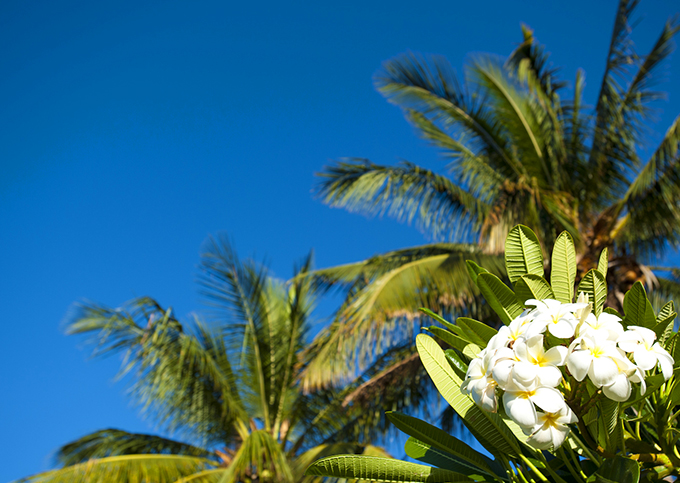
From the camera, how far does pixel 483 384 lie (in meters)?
1.04

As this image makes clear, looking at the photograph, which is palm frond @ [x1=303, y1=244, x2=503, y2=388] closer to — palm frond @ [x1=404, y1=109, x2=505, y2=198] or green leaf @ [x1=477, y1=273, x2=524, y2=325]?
palm frond @ [x1=404, y1=109, x2=505, y2=198]

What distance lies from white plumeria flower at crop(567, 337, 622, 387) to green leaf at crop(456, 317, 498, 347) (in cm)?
21

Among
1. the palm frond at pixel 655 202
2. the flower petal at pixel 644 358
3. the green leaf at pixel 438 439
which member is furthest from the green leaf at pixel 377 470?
the palm frond at pixel 655 202

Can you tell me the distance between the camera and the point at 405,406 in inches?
288

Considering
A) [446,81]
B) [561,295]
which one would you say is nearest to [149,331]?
[446,81]

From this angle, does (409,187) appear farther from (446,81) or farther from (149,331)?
(149,331)

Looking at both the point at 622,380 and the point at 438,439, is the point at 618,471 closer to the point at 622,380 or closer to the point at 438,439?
the point at 622,380

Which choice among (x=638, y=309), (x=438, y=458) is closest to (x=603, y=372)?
(x=638, y=309)

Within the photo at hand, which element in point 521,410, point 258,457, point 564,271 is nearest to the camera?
point 521,410

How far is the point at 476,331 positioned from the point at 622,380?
1.04ft

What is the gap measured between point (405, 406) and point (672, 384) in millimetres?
6364

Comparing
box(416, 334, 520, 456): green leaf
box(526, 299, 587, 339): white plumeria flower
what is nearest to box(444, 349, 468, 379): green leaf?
A: box(416, 334, 520, 456): green leaf

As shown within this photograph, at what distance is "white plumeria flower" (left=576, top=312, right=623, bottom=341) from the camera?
1.06m

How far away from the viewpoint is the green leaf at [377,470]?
116 centimetres
